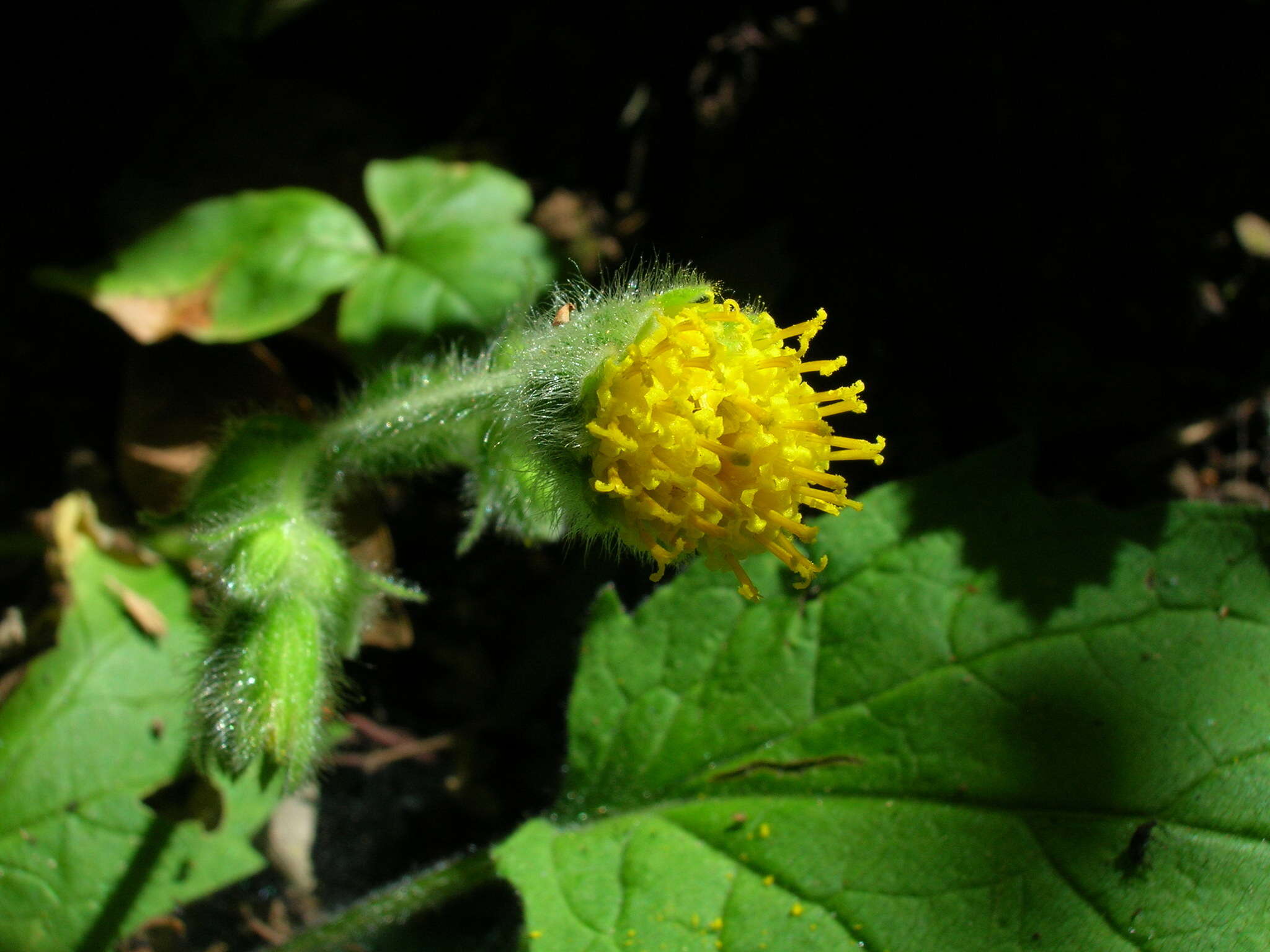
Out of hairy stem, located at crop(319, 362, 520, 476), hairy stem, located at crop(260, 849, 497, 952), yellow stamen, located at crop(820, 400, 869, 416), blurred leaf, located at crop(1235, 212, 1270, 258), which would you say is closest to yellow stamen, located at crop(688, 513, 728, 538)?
yellow stamen, located at crop(820, 400, 869, 416)

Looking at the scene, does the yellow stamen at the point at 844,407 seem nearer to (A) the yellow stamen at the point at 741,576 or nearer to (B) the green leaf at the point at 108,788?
(A) the yellow stamen at the point at 741,576

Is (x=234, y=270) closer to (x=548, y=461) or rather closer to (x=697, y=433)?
(x=548, y=461)

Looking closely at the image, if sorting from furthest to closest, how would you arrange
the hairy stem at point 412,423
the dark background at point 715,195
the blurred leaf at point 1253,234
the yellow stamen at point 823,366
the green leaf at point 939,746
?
the blurred leaf at point 1253,234 → the dark background at point 715,195 → the hairy stem at point 412,423 → the green leaf at point 939,746 → the yellow stamen at point 823,366

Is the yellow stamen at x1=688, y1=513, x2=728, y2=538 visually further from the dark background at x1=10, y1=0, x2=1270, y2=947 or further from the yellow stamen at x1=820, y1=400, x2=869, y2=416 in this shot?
the dark background at x1=10, y1=0, x2=1270, y2=947

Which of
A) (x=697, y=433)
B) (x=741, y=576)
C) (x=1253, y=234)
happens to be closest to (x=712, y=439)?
(x=697, y=433)

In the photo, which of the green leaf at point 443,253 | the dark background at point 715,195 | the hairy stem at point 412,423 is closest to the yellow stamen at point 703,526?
the hairy stem at point 412,423

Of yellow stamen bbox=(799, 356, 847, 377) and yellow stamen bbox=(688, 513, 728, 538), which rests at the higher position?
yellow stamen bbox=(799, 356, 847, 377)
